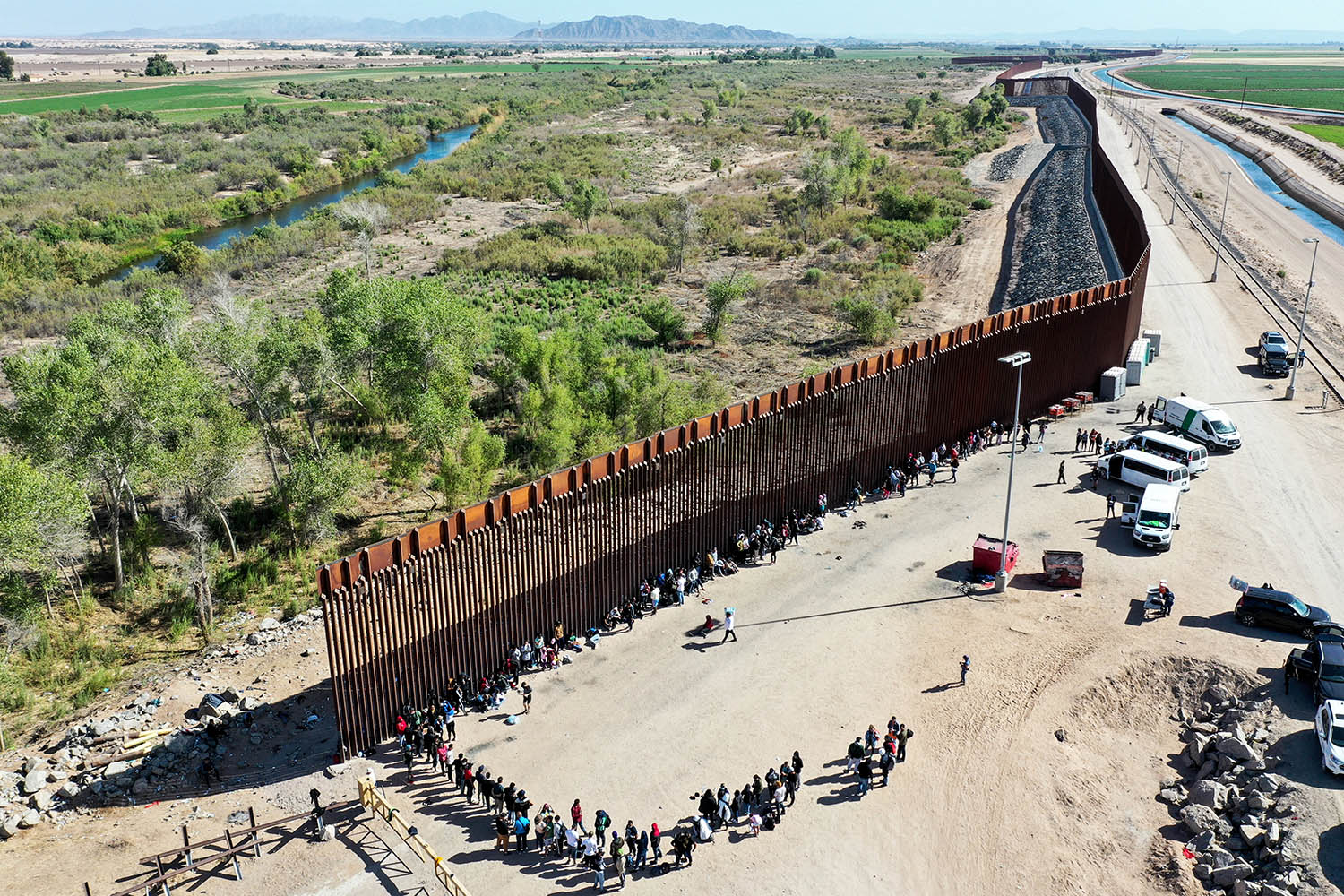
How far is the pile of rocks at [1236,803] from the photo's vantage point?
1673 cm

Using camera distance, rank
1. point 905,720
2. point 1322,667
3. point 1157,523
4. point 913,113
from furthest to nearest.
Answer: point 913,113 → point 1157,523 → point 905,720 → point 1322,667

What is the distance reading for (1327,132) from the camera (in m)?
115

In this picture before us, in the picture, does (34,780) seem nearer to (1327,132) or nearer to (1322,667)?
(1322,667)

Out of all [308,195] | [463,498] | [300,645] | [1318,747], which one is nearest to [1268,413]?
[1318,747]

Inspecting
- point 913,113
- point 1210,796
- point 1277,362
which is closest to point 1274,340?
point 1277,362

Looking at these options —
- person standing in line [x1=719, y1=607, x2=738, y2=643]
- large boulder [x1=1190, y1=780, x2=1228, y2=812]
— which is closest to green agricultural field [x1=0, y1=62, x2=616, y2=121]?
person standing in line [x1=719, y1=607, x2=738, y2=643]

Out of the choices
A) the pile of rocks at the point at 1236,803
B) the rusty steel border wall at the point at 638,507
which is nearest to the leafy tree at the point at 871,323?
the rusty steel border wall at the point at 638,507

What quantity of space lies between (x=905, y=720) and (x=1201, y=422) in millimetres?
19260

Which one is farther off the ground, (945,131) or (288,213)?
(945,131)

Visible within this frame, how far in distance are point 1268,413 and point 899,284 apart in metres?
21.3

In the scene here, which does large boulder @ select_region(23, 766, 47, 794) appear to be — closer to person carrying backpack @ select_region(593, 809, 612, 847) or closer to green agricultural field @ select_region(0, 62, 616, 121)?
person carrying backpack @ select_region(593, 809, 612, 847)

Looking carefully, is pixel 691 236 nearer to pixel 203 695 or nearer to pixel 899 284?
pixel 899 284

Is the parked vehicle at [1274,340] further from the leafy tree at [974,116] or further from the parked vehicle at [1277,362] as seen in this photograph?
the leafy tree at [974,116]

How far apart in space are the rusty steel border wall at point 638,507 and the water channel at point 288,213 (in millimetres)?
55470
